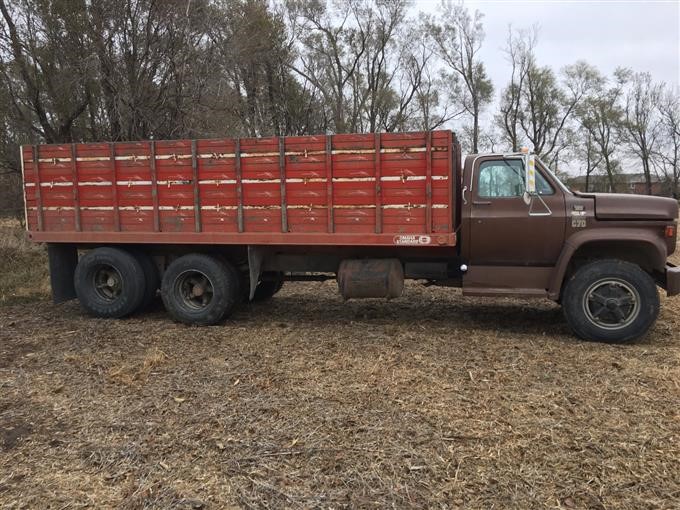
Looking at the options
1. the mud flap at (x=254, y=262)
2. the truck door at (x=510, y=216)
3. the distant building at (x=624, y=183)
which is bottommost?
the mud flap at (x=254, y=262)

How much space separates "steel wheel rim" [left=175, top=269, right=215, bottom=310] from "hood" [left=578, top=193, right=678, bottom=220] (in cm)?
479

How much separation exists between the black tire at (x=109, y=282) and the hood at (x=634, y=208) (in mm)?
5770

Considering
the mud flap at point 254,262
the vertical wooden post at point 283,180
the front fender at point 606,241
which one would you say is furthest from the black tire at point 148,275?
the front fender at point 606,241

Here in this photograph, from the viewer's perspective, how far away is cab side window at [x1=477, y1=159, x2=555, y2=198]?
6.40 meters

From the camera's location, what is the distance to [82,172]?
7363 millimetres

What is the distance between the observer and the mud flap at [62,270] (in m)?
7.91

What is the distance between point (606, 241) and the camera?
242 inches

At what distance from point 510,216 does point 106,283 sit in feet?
17.9

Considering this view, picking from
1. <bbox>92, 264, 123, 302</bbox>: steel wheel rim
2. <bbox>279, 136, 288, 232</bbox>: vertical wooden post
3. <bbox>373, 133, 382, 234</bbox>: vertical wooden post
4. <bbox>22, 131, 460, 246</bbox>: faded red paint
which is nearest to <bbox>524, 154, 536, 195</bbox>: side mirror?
<bbox>22, 131, 460, 246</bbox>: faded red paint

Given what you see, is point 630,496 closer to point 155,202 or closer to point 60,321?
point 155,202

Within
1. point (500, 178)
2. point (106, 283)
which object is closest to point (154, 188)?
point (106, 283)

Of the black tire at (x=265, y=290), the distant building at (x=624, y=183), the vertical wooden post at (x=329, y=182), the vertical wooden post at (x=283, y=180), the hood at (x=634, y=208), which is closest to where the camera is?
the hood at (x=634, y=208)

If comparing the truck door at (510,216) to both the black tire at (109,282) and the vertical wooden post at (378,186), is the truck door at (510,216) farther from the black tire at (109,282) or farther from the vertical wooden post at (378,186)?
the black tire at (109,282)

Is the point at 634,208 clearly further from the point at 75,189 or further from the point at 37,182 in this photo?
the point at 37,182
